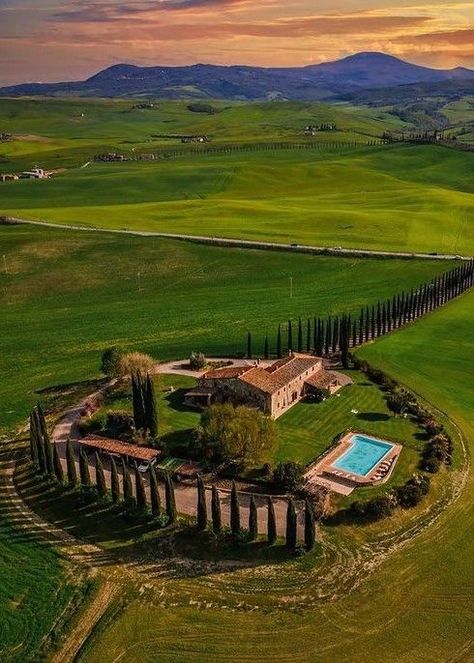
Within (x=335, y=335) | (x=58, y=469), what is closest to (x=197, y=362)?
(x=335, y=335)

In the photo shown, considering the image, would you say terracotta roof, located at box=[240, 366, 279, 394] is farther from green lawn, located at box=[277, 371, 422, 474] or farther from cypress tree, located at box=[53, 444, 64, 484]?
cypress tree, located at box=[53, 444, 64, 484]

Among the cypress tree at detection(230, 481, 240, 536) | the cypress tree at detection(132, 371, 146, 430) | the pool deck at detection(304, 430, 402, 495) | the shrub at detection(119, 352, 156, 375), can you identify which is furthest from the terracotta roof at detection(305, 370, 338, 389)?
the cypress tree at detection(230, 481, 240, 536)

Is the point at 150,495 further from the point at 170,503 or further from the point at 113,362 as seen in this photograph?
the point at 113,362

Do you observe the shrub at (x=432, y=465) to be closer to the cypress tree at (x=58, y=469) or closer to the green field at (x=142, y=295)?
the cypress tree at (x=58, y=469)

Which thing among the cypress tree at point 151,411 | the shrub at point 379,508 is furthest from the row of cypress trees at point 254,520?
the cypress tree at point 151,411

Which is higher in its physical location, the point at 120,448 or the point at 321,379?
the point at 321,379

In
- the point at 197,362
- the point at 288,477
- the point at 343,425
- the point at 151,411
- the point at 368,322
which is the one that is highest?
the point at 151,411
